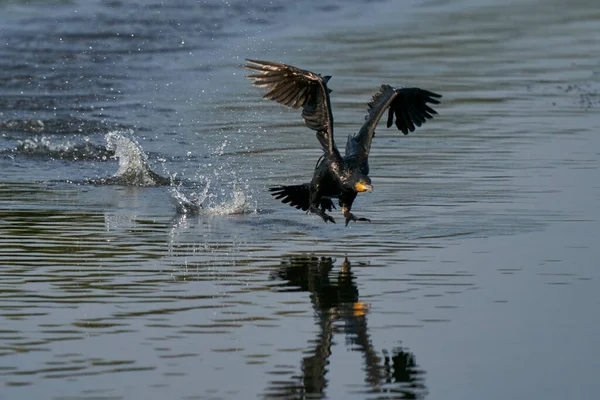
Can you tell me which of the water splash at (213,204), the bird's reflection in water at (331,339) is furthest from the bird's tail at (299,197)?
the bird's reflection in water at (331,339)

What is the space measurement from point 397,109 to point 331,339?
4.13 m

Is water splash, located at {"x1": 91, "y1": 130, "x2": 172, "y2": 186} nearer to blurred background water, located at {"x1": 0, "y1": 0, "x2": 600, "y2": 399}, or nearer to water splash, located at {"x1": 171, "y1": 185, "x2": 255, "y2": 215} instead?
blurred background water, located at {"x1": 0, "y1": 0, "x2": 600, "y2": 399}

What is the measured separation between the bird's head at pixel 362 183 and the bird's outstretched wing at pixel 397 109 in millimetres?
400

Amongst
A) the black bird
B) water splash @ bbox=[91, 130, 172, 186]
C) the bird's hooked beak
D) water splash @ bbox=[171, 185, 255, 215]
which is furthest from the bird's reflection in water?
water splash @ bbox=[91, 130, 172, 186]

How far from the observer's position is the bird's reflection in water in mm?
6875

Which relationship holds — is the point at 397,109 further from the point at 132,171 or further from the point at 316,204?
the point at 132,171

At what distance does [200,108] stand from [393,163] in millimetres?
4286

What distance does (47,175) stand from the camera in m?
13.5

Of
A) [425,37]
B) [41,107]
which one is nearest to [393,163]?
[41,107]

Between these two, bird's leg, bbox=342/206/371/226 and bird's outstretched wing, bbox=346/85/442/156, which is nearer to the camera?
bird's leg, bbox=342/206/371/226

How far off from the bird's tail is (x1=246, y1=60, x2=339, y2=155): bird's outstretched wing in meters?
0.43

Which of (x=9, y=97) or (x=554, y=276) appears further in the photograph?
(x=9, y=97)

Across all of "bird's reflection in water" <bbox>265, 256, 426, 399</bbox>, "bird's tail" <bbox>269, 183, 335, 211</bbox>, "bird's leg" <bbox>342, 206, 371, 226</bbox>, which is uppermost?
"bird's tail" <bbox>269, 183, 335, 211</bbox>

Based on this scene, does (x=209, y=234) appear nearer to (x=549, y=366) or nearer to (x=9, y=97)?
(x=549, y=366)
